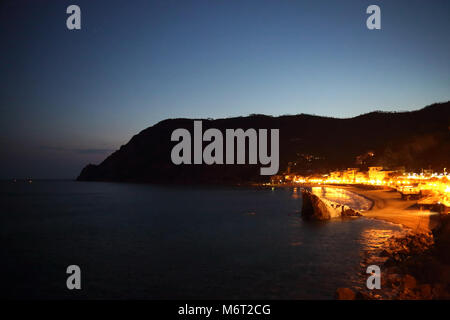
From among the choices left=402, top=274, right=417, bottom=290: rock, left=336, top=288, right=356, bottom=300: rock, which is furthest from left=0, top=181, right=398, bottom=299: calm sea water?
left=402, top=274, right=417, bottom=290: rock

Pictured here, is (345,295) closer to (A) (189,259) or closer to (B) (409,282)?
(B) (409,282)

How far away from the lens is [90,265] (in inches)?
739

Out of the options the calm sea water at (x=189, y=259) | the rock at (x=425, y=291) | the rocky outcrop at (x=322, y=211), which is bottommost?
the calm sea water at (x=189, y=259)

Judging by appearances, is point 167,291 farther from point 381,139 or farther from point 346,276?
point 381,139

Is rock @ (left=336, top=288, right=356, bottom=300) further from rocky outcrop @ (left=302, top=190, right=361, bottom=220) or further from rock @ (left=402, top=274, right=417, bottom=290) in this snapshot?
rocky outcrop @ (left=302, top=190, right=361, bottom=220)

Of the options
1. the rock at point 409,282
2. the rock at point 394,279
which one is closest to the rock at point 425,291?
the rock at point 409,282

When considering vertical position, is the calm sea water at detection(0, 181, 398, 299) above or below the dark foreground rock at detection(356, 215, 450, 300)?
below

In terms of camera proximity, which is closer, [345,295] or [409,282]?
[345,295]

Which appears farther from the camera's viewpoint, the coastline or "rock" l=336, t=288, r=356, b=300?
the coastline

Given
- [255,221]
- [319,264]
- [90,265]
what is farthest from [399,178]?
[90,265]

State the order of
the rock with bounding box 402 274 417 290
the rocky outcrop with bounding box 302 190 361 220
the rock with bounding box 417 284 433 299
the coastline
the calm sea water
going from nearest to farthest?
the rock with bounding box 417 284 433 299, the coastline, the rock with bounding box 402 274 417 290, the calm sea water, the rocky outcrop with bounding box 302 190 361 220

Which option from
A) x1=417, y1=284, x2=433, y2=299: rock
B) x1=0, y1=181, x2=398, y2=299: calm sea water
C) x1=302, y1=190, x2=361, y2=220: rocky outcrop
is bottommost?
x1=0, y1=181, x2=398, y2=299: calm sea water

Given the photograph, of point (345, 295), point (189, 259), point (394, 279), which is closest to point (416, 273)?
point (394, 279)

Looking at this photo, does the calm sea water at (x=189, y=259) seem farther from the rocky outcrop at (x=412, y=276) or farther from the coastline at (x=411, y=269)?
the rocky outcrop at (x=412, y=276)
